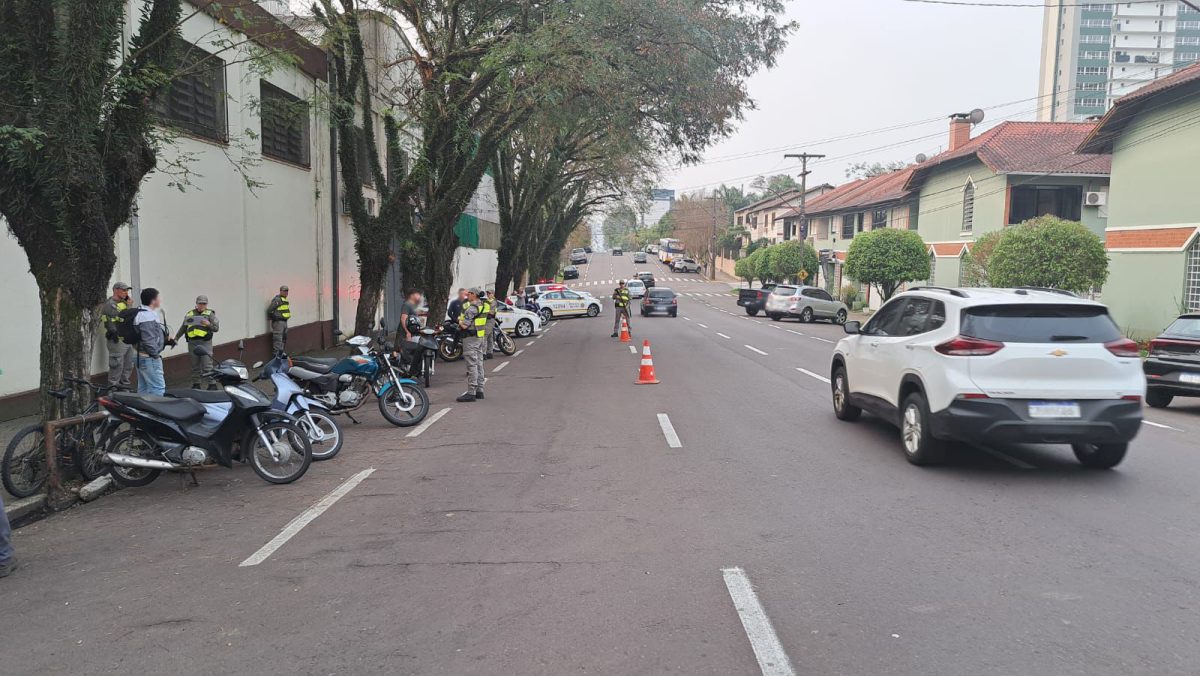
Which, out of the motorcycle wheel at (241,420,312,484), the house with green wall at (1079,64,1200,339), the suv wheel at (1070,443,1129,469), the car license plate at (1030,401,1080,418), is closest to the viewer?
the car license plate at (1030,401,1080,418)

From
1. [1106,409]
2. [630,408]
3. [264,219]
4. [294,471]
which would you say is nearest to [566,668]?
[294,471]

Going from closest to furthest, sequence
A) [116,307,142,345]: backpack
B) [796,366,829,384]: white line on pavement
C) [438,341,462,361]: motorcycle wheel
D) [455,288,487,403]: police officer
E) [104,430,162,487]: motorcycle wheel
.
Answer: [104,430,162,487]: motorcycle wheel, [116,307,142,345]: backpack, [455,288,487,403]: police officer, [796,366,829,384]: white line on pavement, [438,341,462,361]: motorcycle wheel

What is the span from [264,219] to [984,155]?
90.6ft

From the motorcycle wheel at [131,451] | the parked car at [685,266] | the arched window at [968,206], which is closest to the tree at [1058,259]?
the arched window at [968,206]

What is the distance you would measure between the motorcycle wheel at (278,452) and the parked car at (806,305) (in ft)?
108

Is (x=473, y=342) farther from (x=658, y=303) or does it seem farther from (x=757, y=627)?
(x=658, y=303)

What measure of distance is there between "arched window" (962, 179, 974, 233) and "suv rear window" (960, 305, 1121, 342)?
3105 cm

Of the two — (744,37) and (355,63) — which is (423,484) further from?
(744,37)

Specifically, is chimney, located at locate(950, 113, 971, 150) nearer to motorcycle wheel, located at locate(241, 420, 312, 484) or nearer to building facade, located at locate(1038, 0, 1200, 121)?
motorcycle wheel, located at locate(241, 420, 312, 484)

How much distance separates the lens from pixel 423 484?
26.3 ft

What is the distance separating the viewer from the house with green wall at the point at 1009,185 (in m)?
33.3

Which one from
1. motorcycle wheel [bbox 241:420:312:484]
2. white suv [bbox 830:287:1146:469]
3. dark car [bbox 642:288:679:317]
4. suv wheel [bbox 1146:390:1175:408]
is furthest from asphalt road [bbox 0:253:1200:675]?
dark car [bbox 642:288:679:317]

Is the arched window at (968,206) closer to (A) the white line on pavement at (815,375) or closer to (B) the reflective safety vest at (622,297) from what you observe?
(B) the reflective safety vest at (622,297)

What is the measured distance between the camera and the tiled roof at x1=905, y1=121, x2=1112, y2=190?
3316 centimetres
